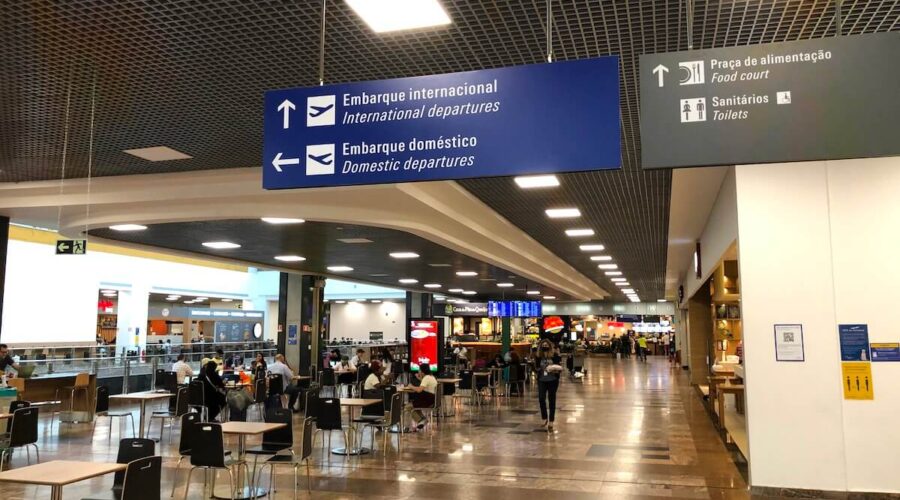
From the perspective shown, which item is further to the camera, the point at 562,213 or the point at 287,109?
the point at 562,213

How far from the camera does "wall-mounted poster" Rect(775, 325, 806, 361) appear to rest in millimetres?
6152

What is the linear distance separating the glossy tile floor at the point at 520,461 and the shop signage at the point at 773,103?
14.3 ft

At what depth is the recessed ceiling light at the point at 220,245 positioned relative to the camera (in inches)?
465

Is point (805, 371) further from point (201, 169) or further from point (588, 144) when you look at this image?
point (201, 169)

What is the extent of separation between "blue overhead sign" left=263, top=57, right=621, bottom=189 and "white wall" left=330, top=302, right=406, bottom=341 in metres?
35.2

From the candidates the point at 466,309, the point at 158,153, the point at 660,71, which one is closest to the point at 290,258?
the point at 158,153

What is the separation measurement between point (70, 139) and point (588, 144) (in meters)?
5.57

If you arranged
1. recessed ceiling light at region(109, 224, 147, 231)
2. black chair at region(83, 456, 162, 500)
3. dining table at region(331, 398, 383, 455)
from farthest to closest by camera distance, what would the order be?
recessed ceiling light at region(109, 224, 147, 231) < dining table at region(331, 398, 383, 455) < black chair at region(83, 456, 162, 500)

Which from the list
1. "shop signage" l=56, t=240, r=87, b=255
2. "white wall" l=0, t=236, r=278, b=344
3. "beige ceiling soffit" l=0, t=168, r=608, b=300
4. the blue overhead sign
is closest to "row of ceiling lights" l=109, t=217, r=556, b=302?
"beige ceiling soffit" l=0, t=168, r=608, b=300

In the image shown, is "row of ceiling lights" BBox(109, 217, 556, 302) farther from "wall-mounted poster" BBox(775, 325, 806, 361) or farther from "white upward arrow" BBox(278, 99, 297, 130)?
"wall-mounted poster" BBox(775, 325, 806, 361)

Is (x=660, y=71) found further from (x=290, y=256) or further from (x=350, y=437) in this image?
(x=290, y=256)

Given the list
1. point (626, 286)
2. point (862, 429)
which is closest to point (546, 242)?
point (862, 429)

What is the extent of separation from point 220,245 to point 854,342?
10.3m

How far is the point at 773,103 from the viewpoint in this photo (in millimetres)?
2945
